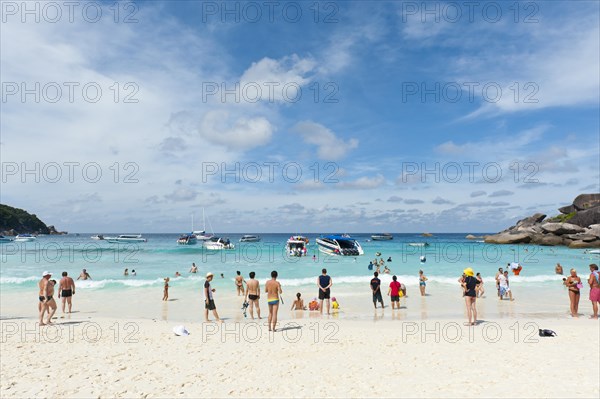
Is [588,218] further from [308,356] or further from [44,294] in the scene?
[44,294]

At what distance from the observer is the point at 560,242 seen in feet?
242

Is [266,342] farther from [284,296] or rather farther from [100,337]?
[284,296]

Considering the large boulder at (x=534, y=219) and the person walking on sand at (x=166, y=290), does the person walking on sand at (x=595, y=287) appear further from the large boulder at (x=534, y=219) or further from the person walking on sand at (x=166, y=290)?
the large boulder at (x=534, y=219)

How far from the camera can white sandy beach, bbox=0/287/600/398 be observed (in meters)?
8.06

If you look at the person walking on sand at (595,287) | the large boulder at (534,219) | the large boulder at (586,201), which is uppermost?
the large boulder at (586,201)

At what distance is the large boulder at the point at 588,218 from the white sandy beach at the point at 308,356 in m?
72.8

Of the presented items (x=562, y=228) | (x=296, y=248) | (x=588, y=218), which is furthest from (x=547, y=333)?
(x=588, y=218)

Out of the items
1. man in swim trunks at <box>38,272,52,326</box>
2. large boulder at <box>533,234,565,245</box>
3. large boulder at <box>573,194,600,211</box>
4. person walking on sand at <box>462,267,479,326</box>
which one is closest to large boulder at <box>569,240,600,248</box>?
large boulder at <box>533,234,565,245</box>

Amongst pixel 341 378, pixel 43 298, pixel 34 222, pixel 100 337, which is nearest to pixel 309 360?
pixel 341 378

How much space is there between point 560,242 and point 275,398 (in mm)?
83849

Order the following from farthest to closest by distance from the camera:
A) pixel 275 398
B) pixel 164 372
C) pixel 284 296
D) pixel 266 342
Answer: pixel 284 296, pixel 266 342, pixel 164 372, pixel 275 398

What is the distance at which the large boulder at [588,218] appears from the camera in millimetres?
73688

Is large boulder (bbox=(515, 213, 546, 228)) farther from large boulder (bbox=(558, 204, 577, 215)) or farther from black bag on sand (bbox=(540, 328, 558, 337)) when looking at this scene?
black bag on sand (bbox=(540, 328, 558, 337))

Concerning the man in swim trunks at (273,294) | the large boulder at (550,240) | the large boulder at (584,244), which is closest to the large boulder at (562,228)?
the large boulder at (550,240)
